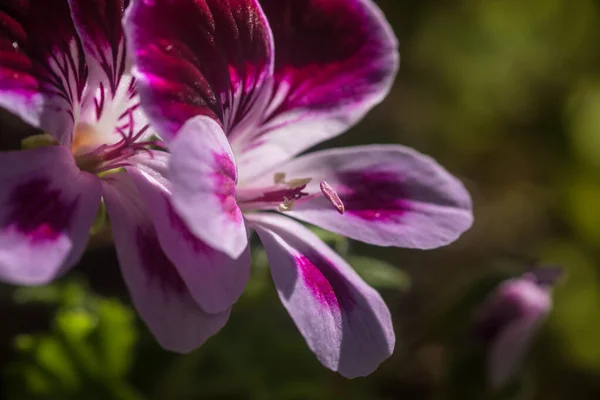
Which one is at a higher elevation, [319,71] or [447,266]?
[319,71]

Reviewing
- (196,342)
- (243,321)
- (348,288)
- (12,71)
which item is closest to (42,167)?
(12,71)

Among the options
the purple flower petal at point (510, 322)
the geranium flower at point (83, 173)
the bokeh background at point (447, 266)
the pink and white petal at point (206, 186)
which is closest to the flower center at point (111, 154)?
the geranium flower at point (83, 173)

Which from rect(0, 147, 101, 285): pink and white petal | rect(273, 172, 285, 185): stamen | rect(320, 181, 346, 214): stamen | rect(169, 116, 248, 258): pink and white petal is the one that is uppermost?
rect(169, 116, 248, 258): pink and white petal

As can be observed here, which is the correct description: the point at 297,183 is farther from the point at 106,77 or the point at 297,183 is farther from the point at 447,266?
the point at 447,266

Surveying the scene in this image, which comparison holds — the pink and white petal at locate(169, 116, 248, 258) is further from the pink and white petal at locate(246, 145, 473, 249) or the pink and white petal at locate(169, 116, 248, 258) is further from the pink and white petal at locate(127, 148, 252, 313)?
the pink and white petal at locate(246, 145, 473, 249)

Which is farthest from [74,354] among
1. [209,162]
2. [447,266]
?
[447,266]

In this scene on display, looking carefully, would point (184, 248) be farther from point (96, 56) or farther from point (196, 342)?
point (96, 56)

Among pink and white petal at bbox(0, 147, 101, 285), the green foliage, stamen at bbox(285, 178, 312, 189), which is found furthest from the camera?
the green foliage

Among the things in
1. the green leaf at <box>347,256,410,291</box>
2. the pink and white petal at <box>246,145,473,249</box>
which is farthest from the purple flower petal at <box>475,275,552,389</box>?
the pink and white petal at <box>246,145,473,249</box>
